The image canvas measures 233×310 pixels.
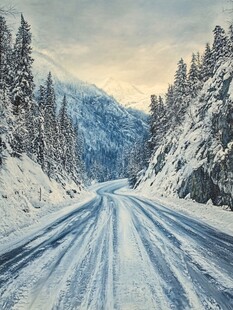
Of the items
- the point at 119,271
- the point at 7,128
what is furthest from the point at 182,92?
the point at 119,271

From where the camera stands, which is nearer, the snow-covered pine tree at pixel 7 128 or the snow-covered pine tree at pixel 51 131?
the snow-covered pine tree at pixel 7 128

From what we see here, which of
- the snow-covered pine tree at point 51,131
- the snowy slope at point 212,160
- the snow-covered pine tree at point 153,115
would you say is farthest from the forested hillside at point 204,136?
the snow-covered pine tree at point 51,131

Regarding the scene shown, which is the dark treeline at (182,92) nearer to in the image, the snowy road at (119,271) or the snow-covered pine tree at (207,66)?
the snow-covered pine tree at (207,66)

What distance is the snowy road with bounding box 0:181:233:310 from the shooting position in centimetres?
518

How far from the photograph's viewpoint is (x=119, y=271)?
6.78m

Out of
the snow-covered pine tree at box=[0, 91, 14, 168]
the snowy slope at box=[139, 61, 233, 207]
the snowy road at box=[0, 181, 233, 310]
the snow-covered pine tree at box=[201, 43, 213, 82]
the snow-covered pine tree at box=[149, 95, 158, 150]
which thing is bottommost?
the snowy road at box=[0, 181, 233, 310]

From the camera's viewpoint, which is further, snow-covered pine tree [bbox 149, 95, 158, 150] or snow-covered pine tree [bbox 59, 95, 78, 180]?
snow-covered pine tree [bbox 149, 95, 158, 150]

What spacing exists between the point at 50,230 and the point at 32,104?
2257 cm

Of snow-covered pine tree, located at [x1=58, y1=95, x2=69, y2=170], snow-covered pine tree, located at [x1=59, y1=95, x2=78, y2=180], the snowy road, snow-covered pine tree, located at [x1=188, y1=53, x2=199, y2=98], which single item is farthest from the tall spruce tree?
snow-covered pine tree, located at [x1=188, y1=53, x2=199, y2=98]

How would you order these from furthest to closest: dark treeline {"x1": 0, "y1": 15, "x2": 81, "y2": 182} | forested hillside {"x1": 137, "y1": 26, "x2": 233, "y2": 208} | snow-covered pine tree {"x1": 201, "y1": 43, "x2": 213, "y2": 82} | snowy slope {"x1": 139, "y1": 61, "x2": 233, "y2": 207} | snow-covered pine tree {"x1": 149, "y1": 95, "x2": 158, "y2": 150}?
snow-covered pine tree {"x1": 149, "y1": 95, "x2": 158, "y2": 150}
snow-covered pine tree {"x1": 201, "y1": 43, "x2": 213, "y2": 82}
dark treeline {"x1": 0, "y1": 15, "x2": 81, "y2": 182}
forested hillside {"x1": 137, "y1": 26, "x2": 233, "y2": 208}
snowy slope {"x1": 139, "y1": 61, "x2": 233, "y2": 207}

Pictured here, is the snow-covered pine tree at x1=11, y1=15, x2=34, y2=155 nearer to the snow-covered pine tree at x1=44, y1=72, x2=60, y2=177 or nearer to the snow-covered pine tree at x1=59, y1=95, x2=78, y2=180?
the snow-covered pine tree at x1=44, y1=72, x2=60, y2=177

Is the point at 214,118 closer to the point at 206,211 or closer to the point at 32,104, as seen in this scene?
the point at 206,211

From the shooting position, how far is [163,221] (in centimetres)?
1441

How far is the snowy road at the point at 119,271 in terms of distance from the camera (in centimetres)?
518
